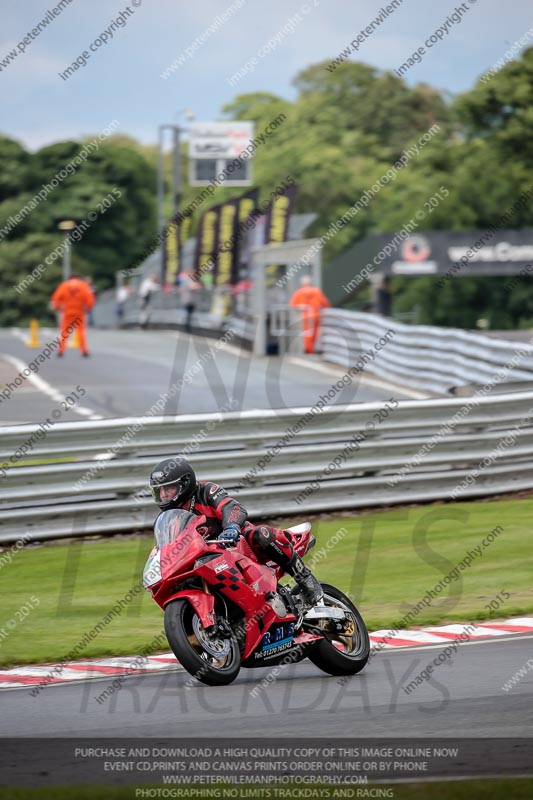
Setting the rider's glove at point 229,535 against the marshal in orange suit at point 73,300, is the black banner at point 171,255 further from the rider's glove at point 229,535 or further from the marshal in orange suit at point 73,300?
the rider's glove at point 229,535

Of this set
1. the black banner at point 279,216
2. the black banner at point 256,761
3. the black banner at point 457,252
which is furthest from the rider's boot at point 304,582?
the black banner at point 279,216

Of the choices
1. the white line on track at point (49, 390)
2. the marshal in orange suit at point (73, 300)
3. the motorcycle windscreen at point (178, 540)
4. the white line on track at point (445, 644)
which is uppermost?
the motorcycle windscreen at point (178, 540)

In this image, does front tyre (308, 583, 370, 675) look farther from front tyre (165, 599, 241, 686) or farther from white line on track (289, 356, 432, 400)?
white line on track (289, 356, 432, 400)

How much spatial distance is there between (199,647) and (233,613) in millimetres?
462

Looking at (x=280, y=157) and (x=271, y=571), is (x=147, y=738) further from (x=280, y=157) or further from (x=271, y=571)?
(x=280, y=157)

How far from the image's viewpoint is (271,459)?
14.2 m

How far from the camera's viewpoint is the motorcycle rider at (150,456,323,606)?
821 centimetres

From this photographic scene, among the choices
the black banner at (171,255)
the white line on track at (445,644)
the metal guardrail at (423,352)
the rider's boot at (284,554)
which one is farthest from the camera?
the black banner at (171,255)

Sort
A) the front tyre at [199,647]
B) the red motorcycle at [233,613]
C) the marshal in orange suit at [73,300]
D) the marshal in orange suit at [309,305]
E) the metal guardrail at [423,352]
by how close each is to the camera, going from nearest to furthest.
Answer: the front tyre at [199,647] < the red motorcycle at [233,613] < the metal guardrail at [423,352] < the marshal in orange suit at [73,300] < the marshal in orange suit at [309,305]

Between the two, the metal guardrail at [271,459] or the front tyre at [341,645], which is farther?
the metal guardrail at [271,459]

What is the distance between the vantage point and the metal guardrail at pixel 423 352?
21.4 meters

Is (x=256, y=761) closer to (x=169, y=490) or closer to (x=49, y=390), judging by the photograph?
(x=169, y=490)

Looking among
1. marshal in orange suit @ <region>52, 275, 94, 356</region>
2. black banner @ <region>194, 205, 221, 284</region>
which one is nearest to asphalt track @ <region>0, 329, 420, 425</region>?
marshal in orange suit @ <region>52, 275, 94, 356</region>

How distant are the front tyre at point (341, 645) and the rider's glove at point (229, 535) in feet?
2.61
